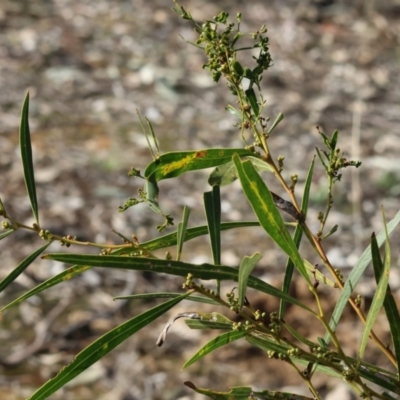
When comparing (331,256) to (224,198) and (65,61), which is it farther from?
(65,61)

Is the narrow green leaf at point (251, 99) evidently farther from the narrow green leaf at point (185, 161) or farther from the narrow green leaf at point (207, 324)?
the narrow green leaf at point (207, 324)

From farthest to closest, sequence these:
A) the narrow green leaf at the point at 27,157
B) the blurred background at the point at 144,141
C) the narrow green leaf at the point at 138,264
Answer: the blurred background at the point at 144,141 < the narrow green leaf at the point at 27,157 < the narrow green leaf at the point at 138,264

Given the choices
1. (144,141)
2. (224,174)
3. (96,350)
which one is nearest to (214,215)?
(224,174)

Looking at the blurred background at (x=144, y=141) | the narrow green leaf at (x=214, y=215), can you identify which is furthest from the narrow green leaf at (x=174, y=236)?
the blurred background at (x=144, y=141)

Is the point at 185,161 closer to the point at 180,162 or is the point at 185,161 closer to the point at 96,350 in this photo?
the point at 180,162

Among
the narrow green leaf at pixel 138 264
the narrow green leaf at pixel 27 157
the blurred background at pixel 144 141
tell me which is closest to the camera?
the narrow green leaf at pixel 138 264

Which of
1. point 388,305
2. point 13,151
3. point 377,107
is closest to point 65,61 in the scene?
point 13,151
